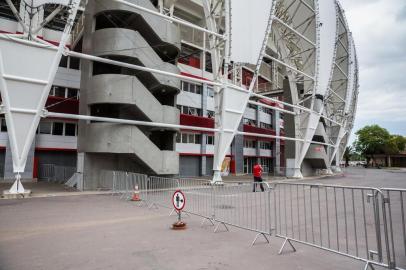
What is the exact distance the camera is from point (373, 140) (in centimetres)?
8650

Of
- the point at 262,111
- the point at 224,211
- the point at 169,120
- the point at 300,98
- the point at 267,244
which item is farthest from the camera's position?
the point at 262,111

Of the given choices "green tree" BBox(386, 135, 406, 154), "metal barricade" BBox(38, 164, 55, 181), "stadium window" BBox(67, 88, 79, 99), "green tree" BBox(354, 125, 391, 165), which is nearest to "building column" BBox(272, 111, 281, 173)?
"stadium window" BBox(67, 88, 79, 99)

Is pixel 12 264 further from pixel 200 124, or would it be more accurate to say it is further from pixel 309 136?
pixel 309 136

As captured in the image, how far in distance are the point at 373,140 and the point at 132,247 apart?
320ft

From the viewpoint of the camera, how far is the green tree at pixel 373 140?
86.1 m

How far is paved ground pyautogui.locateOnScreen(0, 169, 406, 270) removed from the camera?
4.90 metres

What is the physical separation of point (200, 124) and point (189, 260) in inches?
1112

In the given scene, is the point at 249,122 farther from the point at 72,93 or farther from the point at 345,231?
the point at 345,231

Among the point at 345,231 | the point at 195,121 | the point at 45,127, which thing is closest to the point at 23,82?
the point at 45,127

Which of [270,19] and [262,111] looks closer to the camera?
[270,19]

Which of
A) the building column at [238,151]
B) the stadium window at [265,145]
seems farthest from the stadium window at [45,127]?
the stadium window at [265,145]

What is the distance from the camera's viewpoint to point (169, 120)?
19.4 metres

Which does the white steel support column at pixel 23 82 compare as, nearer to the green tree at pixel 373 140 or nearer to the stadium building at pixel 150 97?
the stadium building at pixel 150 97

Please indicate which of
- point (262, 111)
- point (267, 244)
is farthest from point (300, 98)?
point (267, 244)
